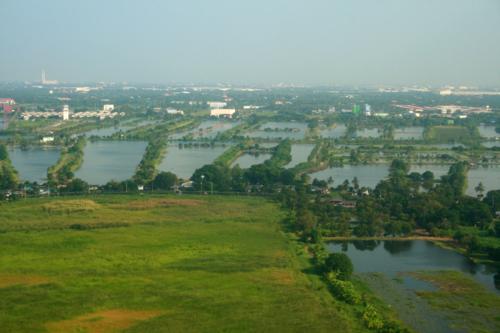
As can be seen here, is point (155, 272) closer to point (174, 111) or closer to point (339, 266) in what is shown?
point (339, 266)

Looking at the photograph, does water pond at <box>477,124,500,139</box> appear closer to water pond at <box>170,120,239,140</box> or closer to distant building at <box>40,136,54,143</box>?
water pond at <box>170,120,239,140</box>

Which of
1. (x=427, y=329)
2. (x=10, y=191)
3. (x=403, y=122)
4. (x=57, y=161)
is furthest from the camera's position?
(x=403, y=122)

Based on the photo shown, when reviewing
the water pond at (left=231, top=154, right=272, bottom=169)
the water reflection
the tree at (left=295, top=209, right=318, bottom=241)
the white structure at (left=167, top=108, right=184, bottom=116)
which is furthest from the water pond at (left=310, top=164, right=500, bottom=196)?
the white structure at (left=167, top=108, right=184, bottom=116)

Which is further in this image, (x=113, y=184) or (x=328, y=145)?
(x=328, y=145)

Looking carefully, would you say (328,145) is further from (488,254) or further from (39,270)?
(39,270)

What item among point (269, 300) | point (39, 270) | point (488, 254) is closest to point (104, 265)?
point (39, 270)

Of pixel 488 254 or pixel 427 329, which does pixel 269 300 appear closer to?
pixel 427 329

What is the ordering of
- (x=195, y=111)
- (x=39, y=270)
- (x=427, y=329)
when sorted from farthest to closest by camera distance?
(x=195, y=111)
(x=39, y=270)
(x=427, y=329)
